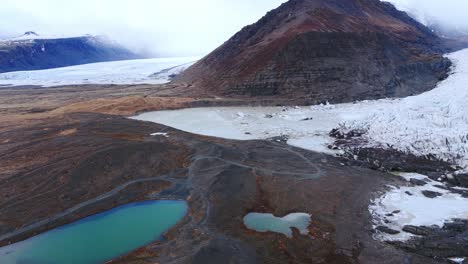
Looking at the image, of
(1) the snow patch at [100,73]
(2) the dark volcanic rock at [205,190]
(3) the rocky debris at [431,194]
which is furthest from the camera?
(1) the snow patch at [100,73]

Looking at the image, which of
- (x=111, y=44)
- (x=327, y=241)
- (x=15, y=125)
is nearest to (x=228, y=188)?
(x=327, y=241)

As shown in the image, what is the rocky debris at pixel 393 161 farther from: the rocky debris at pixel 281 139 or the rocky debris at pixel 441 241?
the rocky debris at pixel 441 241

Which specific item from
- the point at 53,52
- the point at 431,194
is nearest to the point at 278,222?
the point at 431,194

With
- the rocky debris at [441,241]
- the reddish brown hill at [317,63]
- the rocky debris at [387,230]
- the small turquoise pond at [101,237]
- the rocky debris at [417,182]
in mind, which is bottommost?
the small turquoise pond at [101,237]

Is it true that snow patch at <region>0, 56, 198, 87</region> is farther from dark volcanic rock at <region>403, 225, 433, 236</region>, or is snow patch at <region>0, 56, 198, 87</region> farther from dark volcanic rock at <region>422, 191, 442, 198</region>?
dark volcanic rock at <region>403, 225, 433, 236</region>

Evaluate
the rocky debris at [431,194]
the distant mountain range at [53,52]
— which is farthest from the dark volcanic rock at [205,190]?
the distant mountain range at [53,52]

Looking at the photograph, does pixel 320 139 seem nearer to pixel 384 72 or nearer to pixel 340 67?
pixel 340 67

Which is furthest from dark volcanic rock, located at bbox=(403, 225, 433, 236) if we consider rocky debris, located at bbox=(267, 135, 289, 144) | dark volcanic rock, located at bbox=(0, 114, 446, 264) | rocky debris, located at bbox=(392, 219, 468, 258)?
rocky debris, located at bbox=(267, 135, 289, 144)
